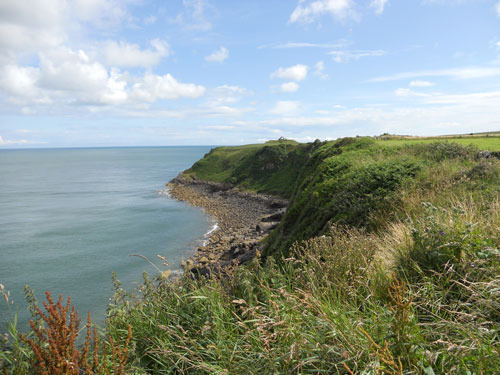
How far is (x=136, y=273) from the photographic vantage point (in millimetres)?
26375

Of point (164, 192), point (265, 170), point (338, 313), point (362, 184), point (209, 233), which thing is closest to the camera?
point (338, 313)

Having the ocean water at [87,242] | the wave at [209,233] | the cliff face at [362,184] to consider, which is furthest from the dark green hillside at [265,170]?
the cliff face at [362,184]

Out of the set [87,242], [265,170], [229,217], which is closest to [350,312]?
[87,242]

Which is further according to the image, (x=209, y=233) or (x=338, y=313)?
(x=209, y=233)

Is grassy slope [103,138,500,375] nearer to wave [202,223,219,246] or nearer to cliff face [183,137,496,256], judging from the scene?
cliff face [183,137,496,256]

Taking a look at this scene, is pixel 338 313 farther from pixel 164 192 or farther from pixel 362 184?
pixel 164 192

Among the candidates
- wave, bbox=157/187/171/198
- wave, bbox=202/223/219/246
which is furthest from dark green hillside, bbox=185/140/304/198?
wave, bbox=202/223/219/246

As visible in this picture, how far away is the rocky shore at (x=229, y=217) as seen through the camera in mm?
27109

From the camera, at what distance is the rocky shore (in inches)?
1067

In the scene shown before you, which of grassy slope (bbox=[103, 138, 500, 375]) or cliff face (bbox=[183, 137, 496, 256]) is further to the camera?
cliff face (bbox=[183, 137, 496, 256])

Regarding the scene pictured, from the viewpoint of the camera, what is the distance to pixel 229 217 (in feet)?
158

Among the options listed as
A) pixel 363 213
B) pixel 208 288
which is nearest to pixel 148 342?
pixel 208 288

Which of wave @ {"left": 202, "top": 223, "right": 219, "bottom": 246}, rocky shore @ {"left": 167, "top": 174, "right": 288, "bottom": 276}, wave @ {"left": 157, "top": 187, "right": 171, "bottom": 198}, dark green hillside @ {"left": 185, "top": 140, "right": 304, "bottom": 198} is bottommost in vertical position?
wave @ {"left": 202, "top": 223, "right": 219, "bottom": 246}

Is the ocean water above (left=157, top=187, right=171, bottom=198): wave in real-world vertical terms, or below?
below
